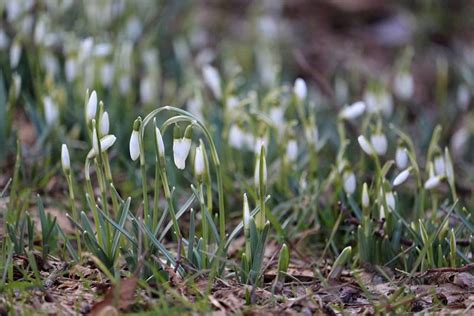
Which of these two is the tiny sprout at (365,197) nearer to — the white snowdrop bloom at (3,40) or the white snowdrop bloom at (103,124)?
the white snowdrop bloom at (103,124)

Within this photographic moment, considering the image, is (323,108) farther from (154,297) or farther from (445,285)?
(154,297)

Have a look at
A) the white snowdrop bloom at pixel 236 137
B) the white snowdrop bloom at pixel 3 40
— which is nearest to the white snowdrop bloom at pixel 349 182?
the white snowdrop bloom at pixel 236 137

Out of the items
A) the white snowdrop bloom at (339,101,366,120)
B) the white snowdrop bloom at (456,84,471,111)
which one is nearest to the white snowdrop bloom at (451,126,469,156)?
the white snowdrop bloom at (456,84,471,111)

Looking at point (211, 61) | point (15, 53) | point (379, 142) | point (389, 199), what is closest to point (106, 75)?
point (15, 53)

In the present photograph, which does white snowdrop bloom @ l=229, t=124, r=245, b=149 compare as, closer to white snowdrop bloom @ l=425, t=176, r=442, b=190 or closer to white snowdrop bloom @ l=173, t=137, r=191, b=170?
white snowdrop bloom @ l=425, t=176, r=442, b=190

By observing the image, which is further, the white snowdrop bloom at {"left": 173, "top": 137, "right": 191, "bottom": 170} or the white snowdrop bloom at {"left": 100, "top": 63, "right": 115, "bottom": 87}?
the white snowdrop bloom at {"left": 100, "top": 63, "right": 115, "bottom": 87}

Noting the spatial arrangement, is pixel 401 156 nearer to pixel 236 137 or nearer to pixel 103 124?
pixel 236 137
